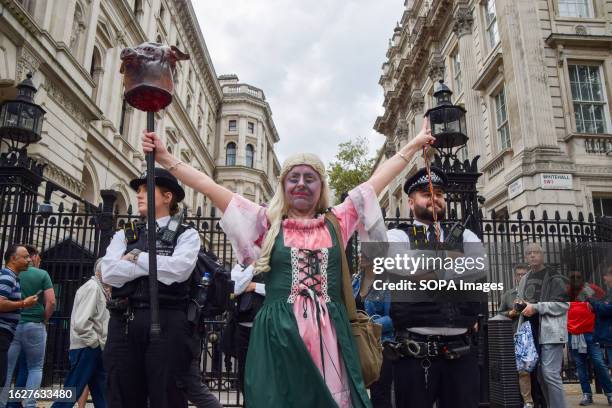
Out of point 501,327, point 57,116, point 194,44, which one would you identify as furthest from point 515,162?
point 194,44

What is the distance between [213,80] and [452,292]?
4266 cm

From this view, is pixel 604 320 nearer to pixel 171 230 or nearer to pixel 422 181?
pixel 422 181

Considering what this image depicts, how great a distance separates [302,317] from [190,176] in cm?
108

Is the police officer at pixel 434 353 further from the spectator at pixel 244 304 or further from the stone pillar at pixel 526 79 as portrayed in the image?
the stone pillar at pixel 526 79

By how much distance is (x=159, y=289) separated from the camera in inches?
135

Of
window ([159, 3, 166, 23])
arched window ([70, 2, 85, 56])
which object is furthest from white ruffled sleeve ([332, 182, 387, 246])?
window ([159, 3, 166, 23])

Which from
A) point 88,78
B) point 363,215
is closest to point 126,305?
point 363,215

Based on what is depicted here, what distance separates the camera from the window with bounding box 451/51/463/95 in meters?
21.2

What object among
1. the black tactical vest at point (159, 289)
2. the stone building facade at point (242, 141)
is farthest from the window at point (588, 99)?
the stone building facade at point (242, 141)

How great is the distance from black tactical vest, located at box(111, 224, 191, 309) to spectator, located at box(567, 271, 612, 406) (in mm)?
4620

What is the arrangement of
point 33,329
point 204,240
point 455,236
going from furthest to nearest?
1. point 204,240
2. point 33,329
3. point 455,236

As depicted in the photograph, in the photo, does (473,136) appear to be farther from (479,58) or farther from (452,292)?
(452,292)

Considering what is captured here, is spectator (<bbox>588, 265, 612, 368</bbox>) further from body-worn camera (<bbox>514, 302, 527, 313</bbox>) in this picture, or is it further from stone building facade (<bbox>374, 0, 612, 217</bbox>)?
stone building facade (<bbox>374, 0, 612, 217</bbox>)

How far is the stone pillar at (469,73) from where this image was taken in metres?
18.3
